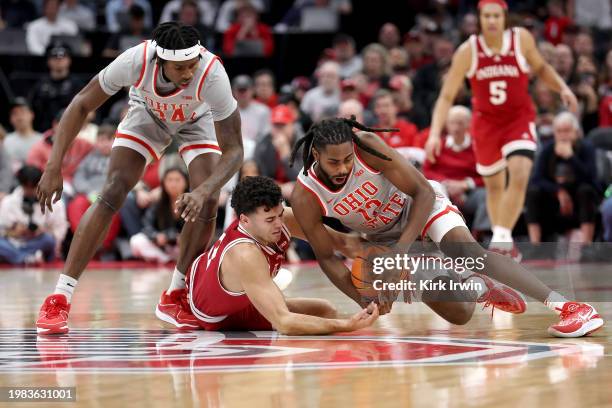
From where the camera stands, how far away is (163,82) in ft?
18.4

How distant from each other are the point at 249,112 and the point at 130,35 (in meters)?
2.20

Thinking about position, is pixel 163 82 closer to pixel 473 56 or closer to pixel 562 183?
pixel 473 56

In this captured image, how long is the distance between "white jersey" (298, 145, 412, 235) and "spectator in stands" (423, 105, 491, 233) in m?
4.41

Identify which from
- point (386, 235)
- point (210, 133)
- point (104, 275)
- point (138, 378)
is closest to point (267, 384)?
point (138, 378)

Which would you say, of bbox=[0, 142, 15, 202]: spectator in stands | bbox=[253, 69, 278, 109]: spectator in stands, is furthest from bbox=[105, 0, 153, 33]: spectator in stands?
bbox=[0, 142, 15, 202]: spectator in stands

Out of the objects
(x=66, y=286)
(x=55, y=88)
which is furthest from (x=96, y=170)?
(x=66, y=286)

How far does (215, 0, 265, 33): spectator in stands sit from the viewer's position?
45.7 feet

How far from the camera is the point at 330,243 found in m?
5.30

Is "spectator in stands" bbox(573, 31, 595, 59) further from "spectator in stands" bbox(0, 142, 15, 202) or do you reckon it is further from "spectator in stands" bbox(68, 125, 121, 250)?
"spectator in stands" bbox(0, 142, 15, 202)

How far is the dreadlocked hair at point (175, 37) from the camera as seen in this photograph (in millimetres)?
5348

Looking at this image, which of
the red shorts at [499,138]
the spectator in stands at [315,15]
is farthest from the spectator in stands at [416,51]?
the red shorts at [499,138]

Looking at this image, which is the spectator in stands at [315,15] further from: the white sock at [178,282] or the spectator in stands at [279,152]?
the white sock at [178,282]

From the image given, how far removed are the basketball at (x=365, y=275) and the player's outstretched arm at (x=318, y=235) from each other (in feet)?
0.09

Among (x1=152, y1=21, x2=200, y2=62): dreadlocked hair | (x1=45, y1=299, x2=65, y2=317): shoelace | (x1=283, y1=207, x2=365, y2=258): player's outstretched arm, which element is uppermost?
(x1=152, y1=21, x2=200, y2=62): dreadlocked hair
